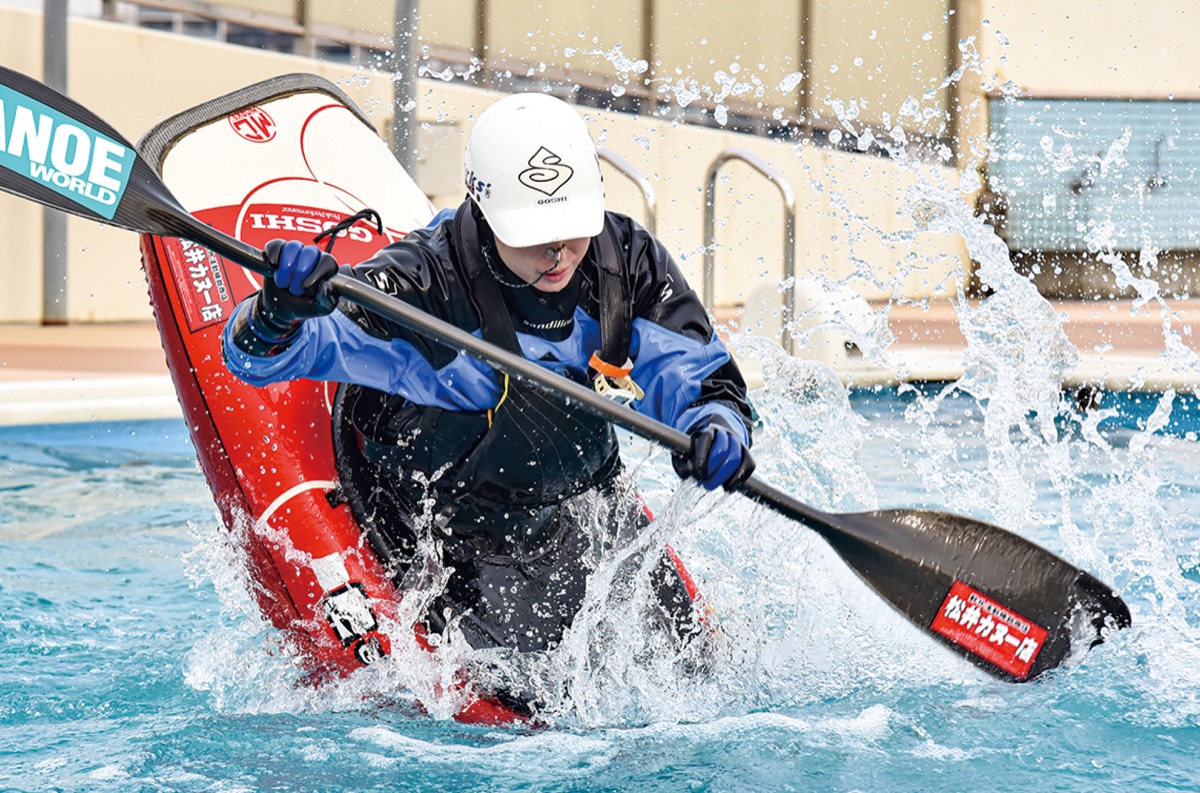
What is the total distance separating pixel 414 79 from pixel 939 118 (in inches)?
293

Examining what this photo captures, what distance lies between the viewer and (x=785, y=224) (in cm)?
669

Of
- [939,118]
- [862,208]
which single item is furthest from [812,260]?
[939,118]

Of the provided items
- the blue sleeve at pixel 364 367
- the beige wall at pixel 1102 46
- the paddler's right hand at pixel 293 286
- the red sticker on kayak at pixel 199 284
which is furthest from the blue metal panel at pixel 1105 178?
the paddler's right hand at pixel 293 286

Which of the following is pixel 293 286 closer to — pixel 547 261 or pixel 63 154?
pixel 547 261

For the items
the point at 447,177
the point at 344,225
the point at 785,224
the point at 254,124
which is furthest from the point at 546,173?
the point at 447,177

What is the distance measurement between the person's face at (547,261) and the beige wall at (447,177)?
2099 mm

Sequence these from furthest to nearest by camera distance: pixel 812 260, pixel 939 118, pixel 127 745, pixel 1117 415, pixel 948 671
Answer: pixel 939 118 < pixel 812 260 < pixel 1117 415 < pixel 948 671 < pixel 127 745

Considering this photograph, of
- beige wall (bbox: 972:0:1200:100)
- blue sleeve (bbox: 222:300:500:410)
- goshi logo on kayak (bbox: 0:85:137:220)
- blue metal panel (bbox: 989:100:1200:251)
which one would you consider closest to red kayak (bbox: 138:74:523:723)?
blue sleeve (bbox: 222:300:500:410)

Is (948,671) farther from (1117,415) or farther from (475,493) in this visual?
(1117,415)

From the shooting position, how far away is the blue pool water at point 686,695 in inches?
108

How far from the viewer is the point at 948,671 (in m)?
3.31

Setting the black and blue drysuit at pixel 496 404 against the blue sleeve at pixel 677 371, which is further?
the blue sleeve at pixel 677 371

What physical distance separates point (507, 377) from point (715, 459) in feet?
1.47

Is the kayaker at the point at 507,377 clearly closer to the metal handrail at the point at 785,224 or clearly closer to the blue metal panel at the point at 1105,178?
the metal handrail at the point at 785,224
